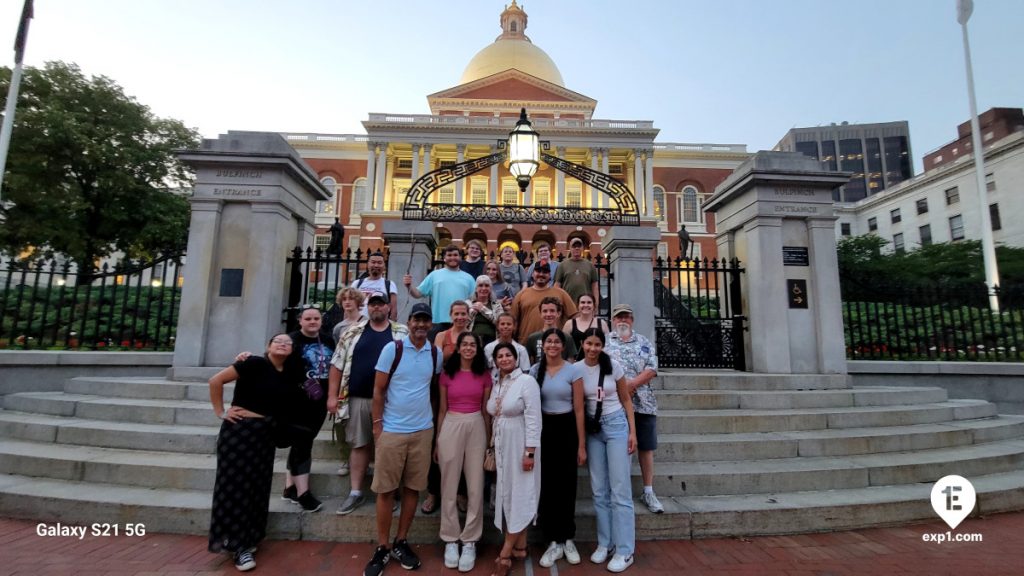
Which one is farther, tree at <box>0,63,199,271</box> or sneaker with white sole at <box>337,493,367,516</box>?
tree at <box>0,63,199,271</box>

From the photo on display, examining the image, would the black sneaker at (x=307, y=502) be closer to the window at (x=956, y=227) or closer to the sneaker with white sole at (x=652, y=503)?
the sneaker with white sole at (x=652, y=503)

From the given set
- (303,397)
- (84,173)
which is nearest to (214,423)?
(303,397)

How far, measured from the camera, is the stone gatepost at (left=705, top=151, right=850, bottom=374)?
7.36 meters

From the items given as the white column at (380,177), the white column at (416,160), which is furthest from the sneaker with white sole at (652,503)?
the white column at (380,177)

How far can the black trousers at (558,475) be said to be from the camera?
12.6ft

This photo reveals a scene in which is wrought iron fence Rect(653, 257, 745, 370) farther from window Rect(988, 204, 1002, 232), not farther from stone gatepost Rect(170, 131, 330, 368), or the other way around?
window Rect(988, 204, 1002, 232)

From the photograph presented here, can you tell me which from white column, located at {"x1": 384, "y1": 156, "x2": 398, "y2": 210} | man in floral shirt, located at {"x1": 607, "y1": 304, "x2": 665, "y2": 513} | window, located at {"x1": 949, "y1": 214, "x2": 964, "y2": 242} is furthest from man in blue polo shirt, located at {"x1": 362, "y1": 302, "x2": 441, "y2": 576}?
window, located at {"x1": 949, "y1": 214, "x2": 964, "y2": 242}

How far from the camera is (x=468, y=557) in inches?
143

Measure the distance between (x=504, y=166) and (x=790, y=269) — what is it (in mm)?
41917

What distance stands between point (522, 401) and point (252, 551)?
246 cm

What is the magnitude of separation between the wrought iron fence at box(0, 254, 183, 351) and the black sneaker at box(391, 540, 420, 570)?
5.92 m

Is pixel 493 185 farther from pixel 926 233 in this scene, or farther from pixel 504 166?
pixel 926 233

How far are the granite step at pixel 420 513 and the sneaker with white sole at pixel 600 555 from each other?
1.24ft

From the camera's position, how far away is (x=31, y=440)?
5.45m
